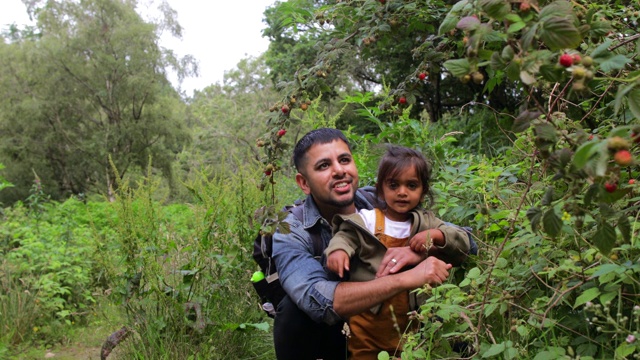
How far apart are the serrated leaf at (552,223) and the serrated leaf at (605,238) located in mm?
113

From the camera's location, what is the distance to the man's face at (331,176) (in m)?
2.70

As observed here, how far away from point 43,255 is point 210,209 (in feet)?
10.5

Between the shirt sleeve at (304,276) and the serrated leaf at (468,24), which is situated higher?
the serrated leaf at (468,24)

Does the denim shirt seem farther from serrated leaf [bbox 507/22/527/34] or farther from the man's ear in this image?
serrated leaf [bbox 507/22/527/34]

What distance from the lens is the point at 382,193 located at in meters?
2.63

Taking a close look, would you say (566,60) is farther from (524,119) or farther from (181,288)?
(181,288)

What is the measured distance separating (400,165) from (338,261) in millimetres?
550

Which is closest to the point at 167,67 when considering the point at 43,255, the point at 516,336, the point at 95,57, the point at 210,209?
the point at 95,57

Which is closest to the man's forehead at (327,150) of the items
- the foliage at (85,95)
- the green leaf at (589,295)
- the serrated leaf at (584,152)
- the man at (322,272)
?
the man at (322,272)

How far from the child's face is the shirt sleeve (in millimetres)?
419

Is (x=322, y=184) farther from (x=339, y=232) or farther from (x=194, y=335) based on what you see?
(x=194, y=335)

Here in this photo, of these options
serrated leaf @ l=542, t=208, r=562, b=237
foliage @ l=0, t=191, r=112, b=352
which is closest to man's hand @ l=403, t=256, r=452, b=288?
serrated leaf @ l=542, t=208, r=562, b=237

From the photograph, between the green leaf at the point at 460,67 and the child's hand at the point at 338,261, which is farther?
the child's hand at the point at 338,261

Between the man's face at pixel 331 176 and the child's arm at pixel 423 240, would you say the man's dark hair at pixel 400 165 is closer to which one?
the man's face at pixel 331 176
